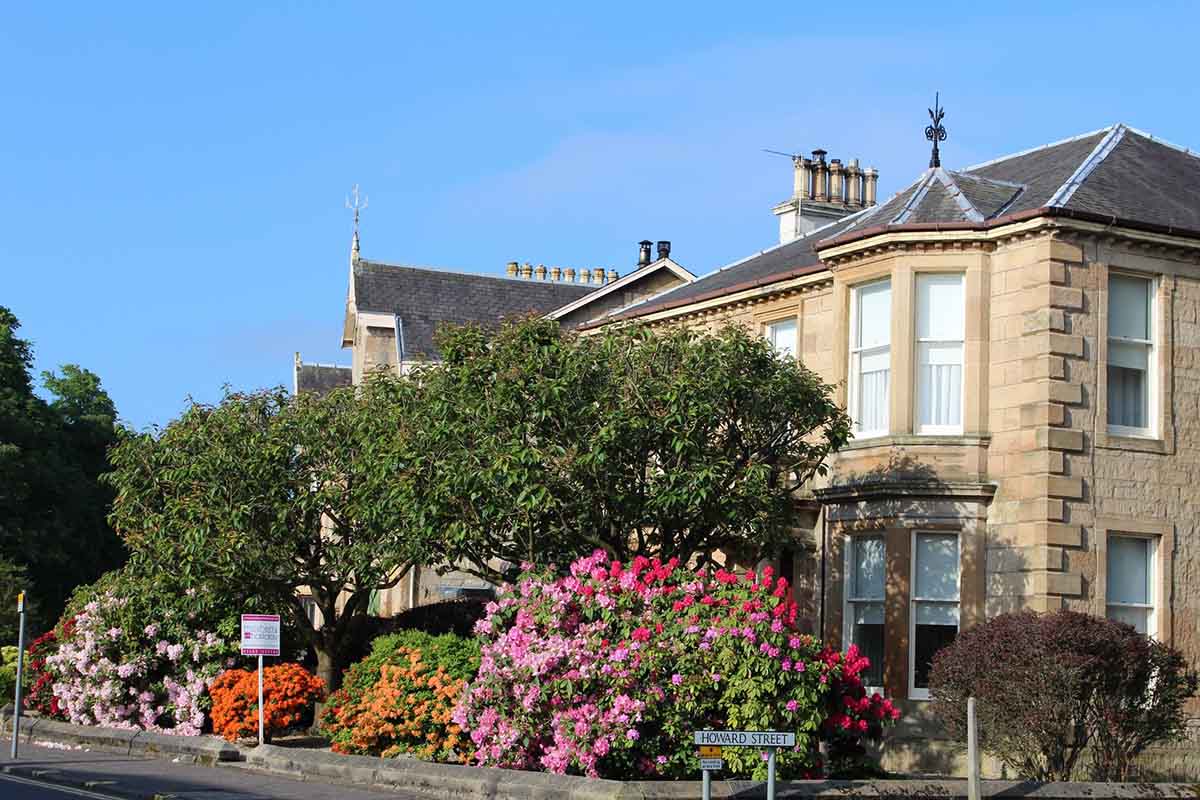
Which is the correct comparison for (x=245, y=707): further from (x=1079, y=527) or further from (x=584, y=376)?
(x=1079, y=527)

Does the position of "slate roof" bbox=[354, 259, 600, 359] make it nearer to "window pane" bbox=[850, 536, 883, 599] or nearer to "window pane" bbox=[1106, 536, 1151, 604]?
"window pane" bbox=[850, 536, 883, 599]

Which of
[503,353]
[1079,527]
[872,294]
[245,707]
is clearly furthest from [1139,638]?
[245,707]

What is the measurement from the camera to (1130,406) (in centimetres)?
2506

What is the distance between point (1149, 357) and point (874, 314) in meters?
3.99

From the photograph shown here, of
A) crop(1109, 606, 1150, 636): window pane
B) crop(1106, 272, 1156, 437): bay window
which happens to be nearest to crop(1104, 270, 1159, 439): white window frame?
crop(1106, 272, 1156, 437): bay window

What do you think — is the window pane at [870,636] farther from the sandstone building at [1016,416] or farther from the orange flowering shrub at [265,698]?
the orange flowering shrub at [265,698]

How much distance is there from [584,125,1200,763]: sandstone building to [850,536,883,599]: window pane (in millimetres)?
33

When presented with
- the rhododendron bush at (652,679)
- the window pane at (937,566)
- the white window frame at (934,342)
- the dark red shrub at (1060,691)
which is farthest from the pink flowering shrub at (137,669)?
the dark red shrub at (1060,691)

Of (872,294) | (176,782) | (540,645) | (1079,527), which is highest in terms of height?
(872,294)

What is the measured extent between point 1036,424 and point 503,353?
741 cm

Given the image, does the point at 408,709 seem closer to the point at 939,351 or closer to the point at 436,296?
the point at 939,351

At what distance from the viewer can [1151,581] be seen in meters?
24.8

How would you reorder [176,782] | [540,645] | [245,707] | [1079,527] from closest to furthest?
[540,645] < [176,782] < [1079,527] < [245,707]

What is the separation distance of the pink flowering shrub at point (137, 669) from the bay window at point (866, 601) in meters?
10.7
